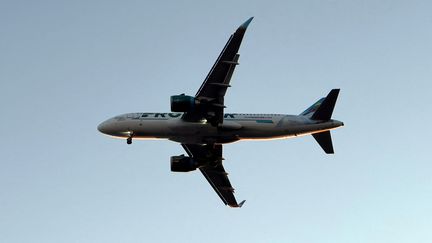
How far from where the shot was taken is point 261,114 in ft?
235

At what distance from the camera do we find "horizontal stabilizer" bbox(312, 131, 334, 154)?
238 ft

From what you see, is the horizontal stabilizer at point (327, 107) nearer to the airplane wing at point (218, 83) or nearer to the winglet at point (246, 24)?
the airplane wing at point (218, 83)

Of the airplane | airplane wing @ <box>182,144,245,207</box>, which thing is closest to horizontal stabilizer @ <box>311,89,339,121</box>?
the airplane

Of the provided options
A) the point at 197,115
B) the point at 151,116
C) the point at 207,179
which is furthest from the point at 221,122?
the point at 207,179

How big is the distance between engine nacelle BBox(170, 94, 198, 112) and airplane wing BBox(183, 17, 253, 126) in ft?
2.07

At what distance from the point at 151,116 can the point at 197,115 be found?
18.0 feet

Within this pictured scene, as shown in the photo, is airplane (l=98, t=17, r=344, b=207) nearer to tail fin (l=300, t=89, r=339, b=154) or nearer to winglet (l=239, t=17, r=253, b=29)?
tail fin (l=300, t=89, r=339, b=154)

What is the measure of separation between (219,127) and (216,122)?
100cm

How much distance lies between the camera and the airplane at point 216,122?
67000 mm

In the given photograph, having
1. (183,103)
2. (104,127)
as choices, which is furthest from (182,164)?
(183,103)

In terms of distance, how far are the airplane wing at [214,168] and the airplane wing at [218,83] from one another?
780cm

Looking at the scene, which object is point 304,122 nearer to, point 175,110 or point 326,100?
point 326,100

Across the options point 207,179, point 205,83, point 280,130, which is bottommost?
point 207,179

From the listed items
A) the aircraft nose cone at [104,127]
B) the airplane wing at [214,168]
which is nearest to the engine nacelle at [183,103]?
the aircraft nose cone at [104,127]
